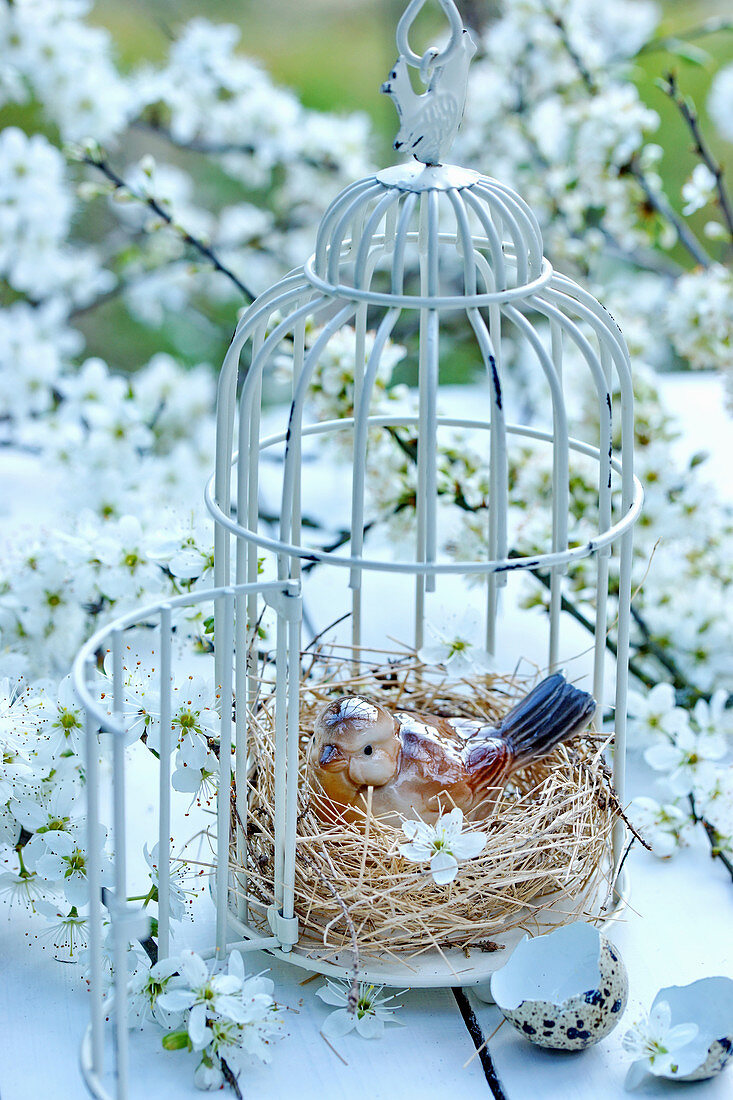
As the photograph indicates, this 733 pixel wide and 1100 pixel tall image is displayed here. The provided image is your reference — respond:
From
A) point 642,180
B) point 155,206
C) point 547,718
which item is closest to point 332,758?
point 547,718

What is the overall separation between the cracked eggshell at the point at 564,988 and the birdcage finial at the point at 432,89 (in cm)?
57

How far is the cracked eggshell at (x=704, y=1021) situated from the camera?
0.83 metres

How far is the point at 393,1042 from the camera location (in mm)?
878

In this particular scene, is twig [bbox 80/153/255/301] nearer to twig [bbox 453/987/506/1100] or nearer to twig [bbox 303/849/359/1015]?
twig [bbox 303/849/359/1015]

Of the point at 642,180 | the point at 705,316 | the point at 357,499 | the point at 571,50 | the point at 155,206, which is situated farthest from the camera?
the point at 571,50

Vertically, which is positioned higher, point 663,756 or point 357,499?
point 357,499

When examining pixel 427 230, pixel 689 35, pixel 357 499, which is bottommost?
pixel 357 499

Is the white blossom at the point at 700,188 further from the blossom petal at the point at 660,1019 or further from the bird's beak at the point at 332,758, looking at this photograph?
the blossom petal at the point at 660,1019

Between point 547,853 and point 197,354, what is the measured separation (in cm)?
231

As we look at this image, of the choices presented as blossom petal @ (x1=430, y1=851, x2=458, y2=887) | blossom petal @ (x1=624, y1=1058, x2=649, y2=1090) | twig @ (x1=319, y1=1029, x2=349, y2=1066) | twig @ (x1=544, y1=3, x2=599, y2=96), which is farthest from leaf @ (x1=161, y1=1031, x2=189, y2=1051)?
twig @ (x1=544, y1=3, x2=599, y2=96)

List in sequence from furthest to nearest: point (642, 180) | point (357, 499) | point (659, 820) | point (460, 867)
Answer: point (642, 180), point (659, 820), point (460, 867), point (357, 499)

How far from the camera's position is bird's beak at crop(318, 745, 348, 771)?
969 millimetres

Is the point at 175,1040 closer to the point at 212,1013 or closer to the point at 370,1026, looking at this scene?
the point at 212,1013

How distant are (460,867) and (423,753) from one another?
105mm
